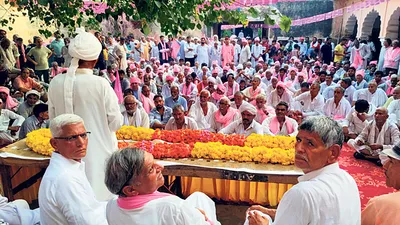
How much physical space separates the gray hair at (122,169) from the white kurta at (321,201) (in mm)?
787

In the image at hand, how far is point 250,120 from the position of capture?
5336 millimetres

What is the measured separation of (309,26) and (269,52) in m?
5.85

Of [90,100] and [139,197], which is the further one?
[90,100]

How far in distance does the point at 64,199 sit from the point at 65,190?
6 centimetres

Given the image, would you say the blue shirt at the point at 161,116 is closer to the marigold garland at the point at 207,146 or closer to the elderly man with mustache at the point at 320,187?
the marigold garland at the point at 207,146

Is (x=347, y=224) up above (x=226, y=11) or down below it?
below

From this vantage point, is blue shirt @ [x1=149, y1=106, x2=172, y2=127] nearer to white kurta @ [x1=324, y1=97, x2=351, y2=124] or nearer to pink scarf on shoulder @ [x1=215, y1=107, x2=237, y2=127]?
pink scarf on shoulder @ [x1=215, y1=107, x2=237, y2=127]

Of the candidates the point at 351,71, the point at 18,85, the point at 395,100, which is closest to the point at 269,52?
the point at 351,71

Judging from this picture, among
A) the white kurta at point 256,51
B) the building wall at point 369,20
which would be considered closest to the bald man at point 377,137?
the building wall at point 369,20

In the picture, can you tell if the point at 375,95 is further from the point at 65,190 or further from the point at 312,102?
the point at 65,190

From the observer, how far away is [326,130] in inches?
76.2

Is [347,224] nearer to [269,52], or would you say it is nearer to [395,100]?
[395,100]

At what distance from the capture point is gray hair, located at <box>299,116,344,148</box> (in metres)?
1.93

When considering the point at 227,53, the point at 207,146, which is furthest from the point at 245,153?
the point at 227,53
